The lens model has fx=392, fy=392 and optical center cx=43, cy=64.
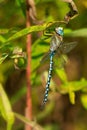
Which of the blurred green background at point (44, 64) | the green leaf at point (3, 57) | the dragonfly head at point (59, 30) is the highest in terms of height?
the dragonfly head at point (59, 30)

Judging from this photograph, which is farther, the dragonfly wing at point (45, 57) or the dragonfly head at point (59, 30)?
the dragonfly wing at point (45, 57)

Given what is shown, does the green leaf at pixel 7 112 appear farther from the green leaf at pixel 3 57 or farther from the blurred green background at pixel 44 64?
the green leaf at pixel 3 57

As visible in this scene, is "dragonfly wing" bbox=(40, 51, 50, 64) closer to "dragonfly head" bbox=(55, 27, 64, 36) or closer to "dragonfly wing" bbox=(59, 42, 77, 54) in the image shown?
"dragonfly wing" bbox=(59, 42, 77, 54)

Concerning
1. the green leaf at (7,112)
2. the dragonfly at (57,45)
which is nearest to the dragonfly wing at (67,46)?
the dragonfly at (57,45)

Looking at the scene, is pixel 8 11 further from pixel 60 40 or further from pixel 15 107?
pixel 15 107

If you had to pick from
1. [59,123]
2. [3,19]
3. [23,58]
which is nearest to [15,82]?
[59,123]

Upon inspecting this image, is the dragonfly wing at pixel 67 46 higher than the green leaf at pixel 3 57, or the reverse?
the green leaf at pixel 3 57

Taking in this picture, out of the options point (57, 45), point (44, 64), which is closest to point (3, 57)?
point (57, 45)

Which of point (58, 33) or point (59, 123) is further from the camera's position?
point (59, 123)
